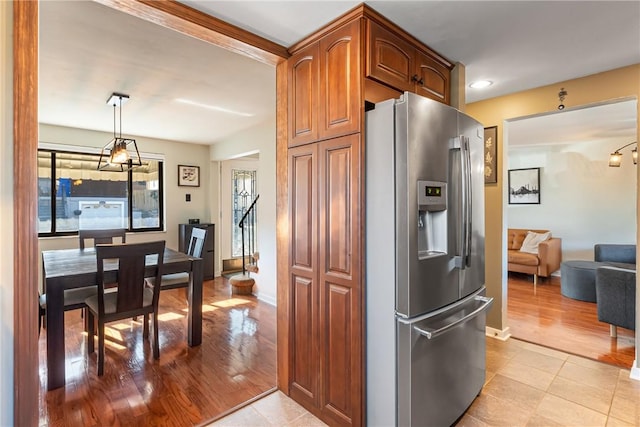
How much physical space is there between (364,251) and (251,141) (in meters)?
3.46

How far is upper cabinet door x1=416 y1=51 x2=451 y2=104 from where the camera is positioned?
225cm

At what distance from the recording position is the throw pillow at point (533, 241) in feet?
18.5

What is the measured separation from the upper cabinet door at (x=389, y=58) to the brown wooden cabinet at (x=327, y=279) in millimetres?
437

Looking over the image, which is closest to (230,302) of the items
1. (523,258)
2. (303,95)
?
(303,95)

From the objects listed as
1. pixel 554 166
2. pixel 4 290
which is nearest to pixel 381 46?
pixel 4 290

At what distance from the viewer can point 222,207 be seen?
234 inches

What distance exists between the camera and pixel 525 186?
6344 millimetres

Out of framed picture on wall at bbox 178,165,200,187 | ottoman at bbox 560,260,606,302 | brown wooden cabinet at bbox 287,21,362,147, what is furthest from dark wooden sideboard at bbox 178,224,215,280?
Answer: ottoman at bbox 560,260,606,302

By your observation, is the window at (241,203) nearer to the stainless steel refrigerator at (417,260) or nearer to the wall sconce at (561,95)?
the stainless steel refrigerator at (417,260)

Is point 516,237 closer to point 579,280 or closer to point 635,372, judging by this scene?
point 579,280

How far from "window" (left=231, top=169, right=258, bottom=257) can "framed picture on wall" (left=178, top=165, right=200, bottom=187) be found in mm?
643

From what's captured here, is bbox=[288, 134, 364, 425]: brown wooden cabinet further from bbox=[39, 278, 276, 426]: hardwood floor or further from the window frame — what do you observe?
the window frame

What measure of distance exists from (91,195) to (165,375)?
11.8 ft

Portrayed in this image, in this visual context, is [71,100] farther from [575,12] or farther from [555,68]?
[555,68]
